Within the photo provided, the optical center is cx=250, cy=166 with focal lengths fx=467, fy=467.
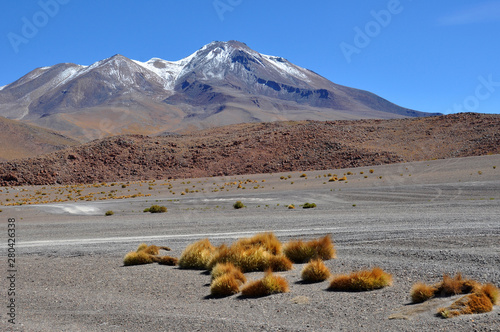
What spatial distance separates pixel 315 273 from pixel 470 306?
2973 mm

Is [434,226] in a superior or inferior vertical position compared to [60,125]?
inferior

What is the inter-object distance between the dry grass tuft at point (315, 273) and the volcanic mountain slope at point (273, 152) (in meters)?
45.5

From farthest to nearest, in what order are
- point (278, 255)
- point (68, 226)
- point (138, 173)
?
1. point (138, 173)
2. point (68, 226)
3. point (278, 255)

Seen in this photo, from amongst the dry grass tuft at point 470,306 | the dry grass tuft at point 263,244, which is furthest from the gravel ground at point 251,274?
the dry grass tuft at point 263,244

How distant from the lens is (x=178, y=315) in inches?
273

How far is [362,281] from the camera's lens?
24.8 feet

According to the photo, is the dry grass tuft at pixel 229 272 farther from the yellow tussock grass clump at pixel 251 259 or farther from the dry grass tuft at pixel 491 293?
the dry grass tuft at pixel 491 293

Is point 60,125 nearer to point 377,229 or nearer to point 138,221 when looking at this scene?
point 138,221

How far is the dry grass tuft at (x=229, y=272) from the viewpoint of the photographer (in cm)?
847

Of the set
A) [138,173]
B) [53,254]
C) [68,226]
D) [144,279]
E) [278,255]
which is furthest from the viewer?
[138,173]

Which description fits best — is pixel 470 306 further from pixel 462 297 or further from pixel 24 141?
pixel 24 141

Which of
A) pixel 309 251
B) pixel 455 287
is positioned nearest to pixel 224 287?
pixel 309 251

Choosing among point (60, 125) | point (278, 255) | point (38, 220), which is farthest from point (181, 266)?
point (60, 125)

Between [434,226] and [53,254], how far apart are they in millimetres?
11628
